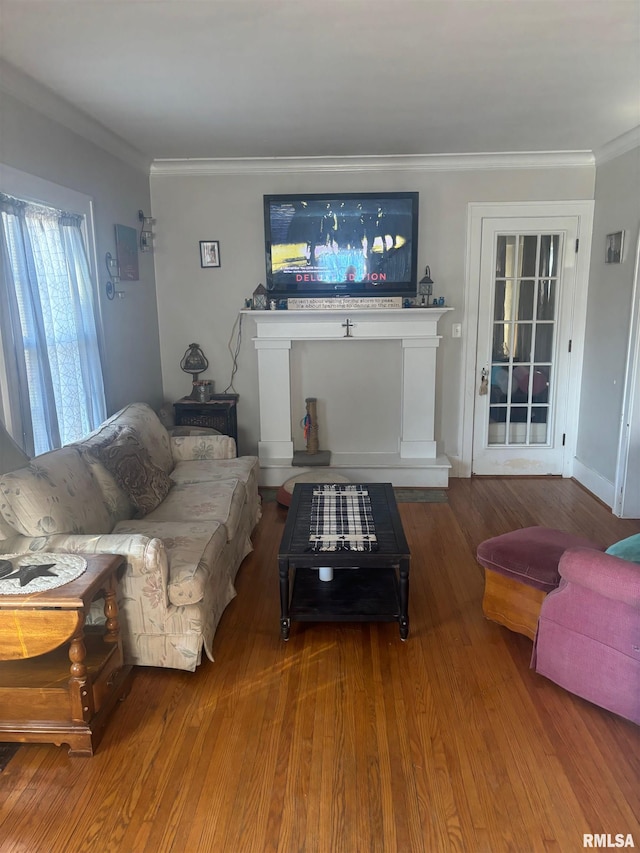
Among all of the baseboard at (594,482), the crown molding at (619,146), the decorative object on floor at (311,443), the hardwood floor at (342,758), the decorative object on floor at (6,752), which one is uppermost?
the crown molding at (619,146)

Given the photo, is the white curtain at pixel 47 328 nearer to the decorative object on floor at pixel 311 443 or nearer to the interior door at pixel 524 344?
the decorative object on floor at pixel 311 443

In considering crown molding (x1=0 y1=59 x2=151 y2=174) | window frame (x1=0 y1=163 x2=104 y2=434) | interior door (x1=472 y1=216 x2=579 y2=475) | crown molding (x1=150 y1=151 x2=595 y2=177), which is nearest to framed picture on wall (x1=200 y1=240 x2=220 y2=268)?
crown molding (x1=150 y1=151 x2=595 y2=177)

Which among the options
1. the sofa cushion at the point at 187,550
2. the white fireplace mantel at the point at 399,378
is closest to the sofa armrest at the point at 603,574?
the sofa cushion at the point at 187,550

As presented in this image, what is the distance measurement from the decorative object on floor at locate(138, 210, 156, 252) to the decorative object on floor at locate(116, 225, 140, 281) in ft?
0.47

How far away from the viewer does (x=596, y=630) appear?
2.17 meters

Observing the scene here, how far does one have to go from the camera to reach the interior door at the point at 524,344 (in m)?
4.62

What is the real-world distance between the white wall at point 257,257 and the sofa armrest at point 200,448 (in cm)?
106

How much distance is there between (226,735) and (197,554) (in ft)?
2.37

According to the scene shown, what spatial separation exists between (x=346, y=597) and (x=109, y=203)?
2910 mm

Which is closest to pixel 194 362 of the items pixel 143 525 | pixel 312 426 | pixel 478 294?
pixel 312 426

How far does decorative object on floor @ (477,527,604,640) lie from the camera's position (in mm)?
2523

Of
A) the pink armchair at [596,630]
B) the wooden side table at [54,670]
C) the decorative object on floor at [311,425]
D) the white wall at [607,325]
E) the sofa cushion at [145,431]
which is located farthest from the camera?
the decorative object on floor at [311,425]

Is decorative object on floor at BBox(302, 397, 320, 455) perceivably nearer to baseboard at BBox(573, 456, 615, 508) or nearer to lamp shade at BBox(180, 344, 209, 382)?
lamp shade at BBox(180, 344, 209, 382)

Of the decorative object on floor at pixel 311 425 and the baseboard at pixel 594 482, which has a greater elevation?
the decorative object on floor at pixel 311 425
